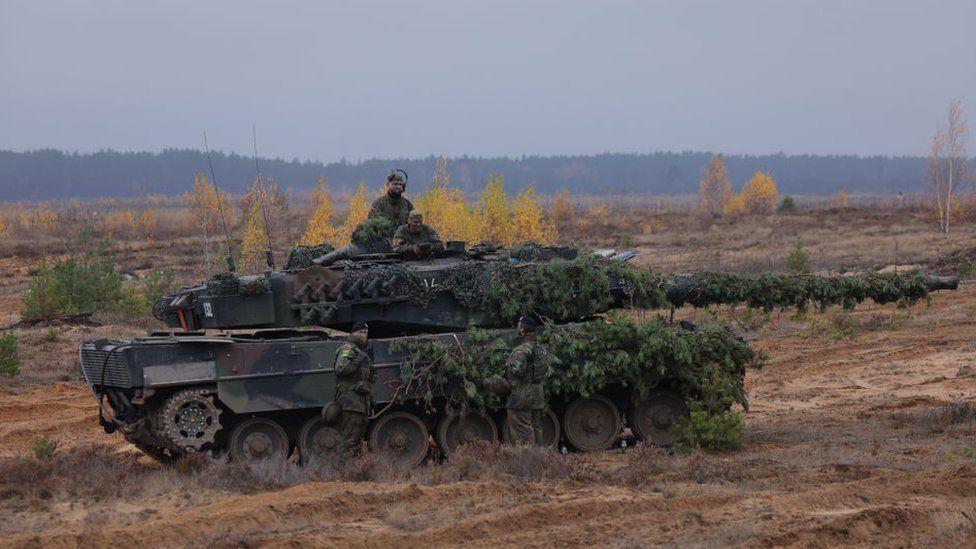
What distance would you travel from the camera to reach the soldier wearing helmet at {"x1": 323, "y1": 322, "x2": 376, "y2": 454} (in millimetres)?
12711

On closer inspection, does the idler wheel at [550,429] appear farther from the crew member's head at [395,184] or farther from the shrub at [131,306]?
the shrub at [131,306]

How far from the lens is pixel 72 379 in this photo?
72.8 ft

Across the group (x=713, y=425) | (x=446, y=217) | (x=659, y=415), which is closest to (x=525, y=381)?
(x=659, y=415)

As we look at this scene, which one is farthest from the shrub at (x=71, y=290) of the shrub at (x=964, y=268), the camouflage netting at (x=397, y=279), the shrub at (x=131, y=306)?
the shrub at (x=964, y=268)

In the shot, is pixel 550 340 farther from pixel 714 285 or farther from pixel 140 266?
pixel 140 266

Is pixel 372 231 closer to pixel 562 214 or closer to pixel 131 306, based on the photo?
pixel 131 306

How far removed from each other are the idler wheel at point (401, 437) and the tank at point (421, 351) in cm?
2

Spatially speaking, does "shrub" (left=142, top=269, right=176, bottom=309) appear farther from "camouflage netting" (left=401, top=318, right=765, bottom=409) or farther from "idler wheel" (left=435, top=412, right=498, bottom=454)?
"camouflage netting" (left=401, top=318, right=765, bottom=409)

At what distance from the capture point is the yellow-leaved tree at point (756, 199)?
3868 inches

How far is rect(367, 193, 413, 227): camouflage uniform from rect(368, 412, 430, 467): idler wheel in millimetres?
2653

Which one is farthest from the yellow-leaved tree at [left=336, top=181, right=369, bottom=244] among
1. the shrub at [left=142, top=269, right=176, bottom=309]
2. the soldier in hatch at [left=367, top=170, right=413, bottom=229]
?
the soldier in hatch at [left=367, top=170, right=413, bottom=229]

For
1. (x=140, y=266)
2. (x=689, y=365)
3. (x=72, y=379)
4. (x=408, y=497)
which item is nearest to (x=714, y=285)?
(x=689, y=365)

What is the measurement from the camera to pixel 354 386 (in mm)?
12828

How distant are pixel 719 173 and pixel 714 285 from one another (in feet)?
370
